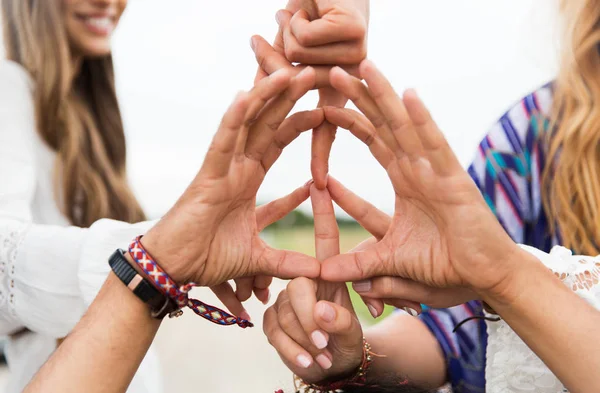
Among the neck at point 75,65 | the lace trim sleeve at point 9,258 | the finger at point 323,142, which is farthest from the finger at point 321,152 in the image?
the neck at point 75,65

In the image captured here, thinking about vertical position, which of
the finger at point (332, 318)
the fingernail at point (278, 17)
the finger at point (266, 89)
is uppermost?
the fingernail at point (278, 17)

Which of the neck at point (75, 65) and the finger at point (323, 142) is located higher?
the finger at point (323, 142)

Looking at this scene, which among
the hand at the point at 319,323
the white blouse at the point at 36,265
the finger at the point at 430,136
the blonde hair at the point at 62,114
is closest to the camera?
the finger at the point at 430,136

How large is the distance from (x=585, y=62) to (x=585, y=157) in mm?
203

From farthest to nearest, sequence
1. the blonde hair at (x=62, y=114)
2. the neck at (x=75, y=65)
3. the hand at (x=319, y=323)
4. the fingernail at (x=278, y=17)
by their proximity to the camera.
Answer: the neck at (x=75, y=65) → the blonde hair at (x=62, y=114) → the fingernail at (x=278, y=17) → the hand at (x=319, y=323)

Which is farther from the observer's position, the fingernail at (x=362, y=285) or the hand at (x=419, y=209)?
the fingernail at (x=362, y=285)

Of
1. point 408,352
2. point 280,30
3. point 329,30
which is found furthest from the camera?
point 408,352

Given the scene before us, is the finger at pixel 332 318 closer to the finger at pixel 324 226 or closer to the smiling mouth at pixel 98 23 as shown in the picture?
the finger at pixel 324 226

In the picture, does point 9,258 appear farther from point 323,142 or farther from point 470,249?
point 470,249

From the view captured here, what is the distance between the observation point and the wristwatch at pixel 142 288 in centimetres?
70

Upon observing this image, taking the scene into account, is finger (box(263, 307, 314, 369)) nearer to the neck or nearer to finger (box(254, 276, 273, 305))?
finger (box(254, 276, 273, 305))

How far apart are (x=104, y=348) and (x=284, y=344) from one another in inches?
9.3

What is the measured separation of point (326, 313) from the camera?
72 centimetres

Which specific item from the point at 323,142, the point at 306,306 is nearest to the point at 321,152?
the point at 323,142
